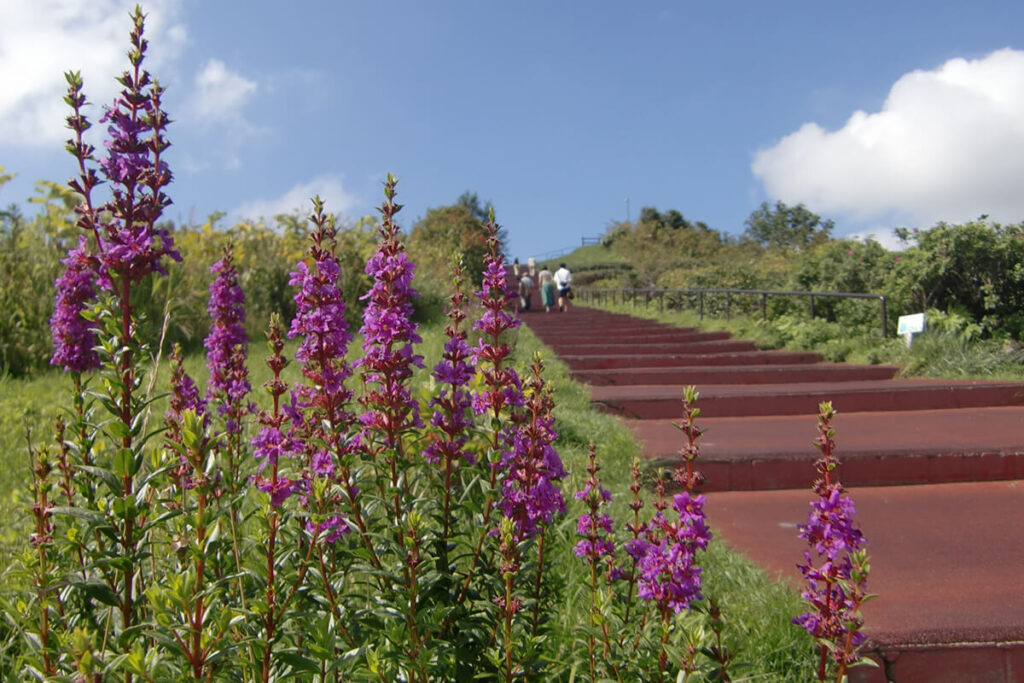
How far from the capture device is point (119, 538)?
1.38m

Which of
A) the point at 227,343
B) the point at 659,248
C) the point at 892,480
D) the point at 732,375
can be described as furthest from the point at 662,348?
the point at 659,248

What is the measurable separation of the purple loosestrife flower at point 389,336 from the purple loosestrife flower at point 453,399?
83 millimetres

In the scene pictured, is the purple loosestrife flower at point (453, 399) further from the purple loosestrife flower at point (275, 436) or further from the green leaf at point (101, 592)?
the green leaf at point (101, 592)

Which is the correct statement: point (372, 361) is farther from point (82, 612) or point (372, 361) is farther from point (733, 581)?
point (733, 581)

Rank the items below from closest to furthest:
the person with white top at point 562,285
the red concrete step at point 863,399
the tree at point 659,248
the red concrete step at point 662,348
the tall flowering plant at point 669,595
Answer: the tall flowering plant at point 669,595 < the red concrete step at point 863,399 < the red concrete step at point 662,348 < the person with white top at point 562,285 < the tree at point 659,248

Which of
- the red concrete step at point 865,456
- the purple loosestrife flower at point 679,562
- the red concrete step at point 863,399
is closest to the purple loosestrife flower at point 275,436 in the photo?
the purple loosestrife flower at point 679,562

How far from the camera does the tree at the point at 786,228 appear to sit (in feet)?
107

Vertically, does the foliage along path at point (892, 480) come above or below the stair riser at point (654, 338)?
below

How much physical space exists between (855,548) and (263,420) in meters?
1.56

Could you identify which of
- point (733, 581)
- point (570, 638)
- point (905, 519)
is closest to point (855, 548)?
point (570, 638)

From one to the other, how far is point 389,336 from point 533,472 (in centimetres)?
51

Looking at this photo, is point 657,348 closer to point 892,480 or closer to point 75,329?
point 892,480

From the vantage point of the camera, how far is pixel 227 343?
2.42 meters

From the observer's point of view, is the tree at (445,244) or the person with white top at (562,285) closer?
the tree at (445,244)
